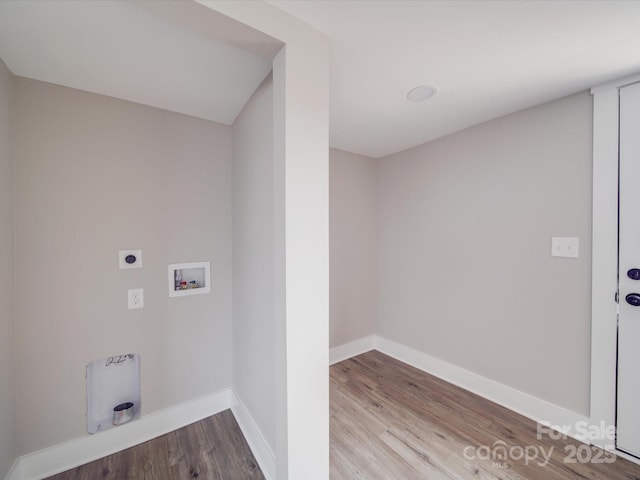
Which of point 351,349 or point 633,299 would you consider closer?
point 633,299

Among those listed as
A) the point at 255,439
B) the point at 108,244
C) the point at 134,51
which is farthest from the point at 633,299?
the point at 108,244

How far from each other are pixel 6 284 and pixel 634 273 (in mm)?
3473

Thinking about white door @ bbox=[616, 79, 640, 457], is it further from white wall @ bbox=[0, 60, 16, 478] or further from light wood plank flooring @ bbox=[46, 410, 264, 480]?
white wall @ bbox=[0, 60, 16, 478]

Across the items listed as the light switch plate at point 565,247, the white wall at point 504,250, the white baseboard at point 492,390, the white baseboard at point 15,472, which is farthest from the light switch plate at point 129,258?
the light switch plate at point 565,247

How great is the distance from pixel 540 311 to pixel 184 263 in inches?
104

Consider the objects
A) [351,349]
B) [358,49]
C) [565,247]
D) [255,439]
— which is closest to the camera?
[358,49]

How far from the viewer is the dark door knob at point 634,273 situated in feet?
4.66

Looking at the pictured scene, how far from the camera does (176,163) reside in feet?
5.88

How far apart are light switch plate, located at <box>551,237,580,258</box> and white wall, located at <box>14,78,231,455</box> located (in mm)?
2420

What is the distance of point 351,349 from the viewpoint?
2.78 metres

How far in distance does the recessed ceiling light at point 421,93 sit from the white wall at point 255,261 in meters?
0.94

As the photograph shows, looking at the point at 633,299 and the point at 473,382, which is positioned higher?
the point at 633,299

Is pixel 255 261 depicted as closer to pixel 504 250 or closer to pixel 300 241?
pixel 300 241

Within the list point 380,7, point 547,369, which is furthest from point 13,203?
point 547,369
